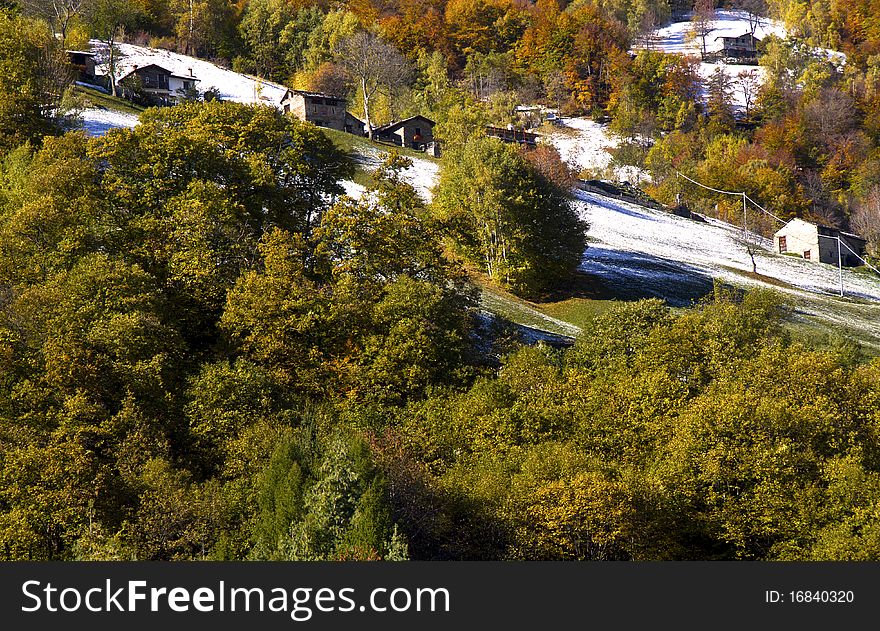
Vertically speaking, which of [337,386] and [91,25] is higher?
[91,25]

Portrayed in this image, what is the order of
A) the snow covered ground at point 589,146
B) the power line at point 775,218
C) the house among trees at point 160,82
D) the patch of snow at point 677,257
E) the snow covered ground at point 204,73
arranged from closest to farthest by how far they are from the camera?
the patch of snow at point 677,257, the power line at point 775,218, the house among trees at point 160,82, the snow covered ground at point 204,73, the snow covered ground at point 589,146

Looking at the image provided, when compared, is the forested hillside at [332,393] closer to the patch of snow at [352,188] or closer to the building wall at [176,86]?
the patch of snow at [352,188]

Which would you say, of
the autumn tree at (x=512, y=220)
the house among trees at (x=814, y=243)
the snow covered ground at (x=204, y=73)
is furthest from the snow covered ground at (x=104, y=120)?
the house among trees at (x=814, y=243)

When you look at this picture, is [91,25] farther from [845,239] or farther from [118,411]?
[118,411]

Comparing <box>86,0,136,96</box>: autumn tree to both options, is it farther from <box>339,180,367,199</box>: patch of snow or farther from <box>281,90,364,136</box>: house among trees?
<box>339,180,367,199</box>: patch of snow

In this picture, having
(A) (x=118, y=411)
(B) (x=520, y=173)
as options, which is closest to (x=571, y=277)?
(B) (x=520, y=173)

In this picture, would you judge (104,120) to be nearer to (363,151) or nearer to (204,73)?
(363,151)
